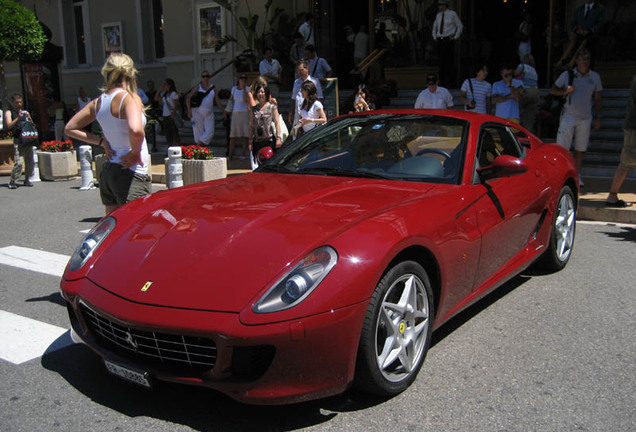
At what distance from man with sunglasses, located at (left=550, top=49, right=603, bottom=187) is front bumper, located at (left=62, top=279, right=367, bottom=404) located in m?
7.26

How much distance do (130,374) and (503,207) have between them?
8.60ft

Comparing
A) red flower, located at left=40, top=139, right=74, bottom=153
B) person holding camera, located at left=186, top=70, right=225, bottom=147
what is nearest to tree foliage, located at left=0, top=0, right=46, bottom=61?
red flower, located at left=40, top=139, right=74, bottom=153

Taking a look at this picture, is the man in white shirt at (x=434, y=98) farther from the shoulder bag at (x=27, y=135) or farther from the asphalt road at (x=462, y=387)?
the shoulder bag at (x=27, y=135)

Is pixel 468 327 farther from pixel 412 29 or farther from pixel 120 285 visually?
pixel 412 29

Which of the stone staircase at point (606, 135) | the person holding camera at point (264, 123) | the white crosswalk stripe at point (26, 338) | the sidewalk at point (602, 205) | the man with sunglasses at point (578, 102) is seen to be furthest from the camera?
the stone staircase at point (606, 135)

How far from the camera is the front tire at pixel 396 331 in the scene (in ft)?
10.1

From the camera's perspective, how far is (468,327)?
4.33 m

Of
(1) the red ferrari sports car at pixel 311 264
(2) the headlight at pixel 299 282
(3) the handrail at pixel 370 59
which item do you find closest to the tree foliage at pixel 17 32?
(3) the handrail at pixel 370 59

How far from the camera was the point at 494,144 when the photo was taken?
4.84 meters

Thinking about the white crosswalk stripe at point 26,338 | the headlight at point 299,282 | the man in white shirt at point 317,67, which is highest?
the man in white shirt at point 317,67

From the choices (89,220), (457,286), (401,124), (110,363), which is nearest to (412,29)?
(89,220)

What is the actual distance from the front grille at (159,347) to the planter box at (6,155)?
41.2 feet

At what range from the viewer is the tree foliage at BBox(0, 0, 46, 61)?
1496cm

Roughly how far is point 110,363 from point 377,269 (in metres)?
1.37
